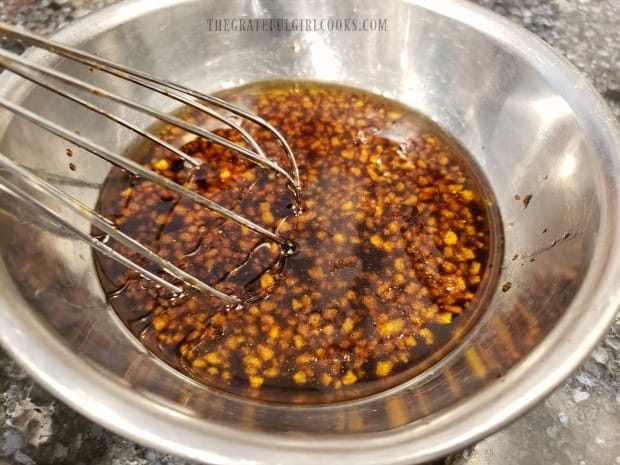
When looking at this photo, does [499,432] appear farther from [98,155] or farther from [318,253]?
[98,155]

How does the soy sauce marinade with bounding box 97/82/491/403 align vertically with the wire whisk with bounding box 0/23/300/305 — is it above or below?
below

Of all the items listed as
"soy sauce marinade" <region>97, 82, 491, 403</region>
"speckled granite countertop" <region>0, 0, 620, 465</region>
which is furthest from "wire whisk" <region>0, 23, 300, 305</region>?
"speckled granite countertop" <region>0, 0, 620, 465</region>

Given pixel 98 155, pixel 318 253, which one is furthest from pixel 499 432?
pixel 98 155

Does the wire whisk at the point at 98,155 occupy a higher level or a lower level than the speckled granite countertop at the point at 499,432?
higher

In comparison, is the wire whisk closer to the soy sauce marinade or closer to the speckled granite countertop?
the soy sauce marinade

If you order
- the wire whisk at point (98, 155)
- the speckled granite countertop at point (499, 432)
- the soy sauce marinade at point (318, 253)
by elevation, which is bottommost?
the speckled granite countertop at point (499, 432)

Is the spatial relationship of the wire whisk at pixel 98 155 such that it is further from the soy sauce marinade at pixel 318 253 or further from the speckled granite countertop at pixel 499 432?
the speckled granite countertop at pixel 499 432

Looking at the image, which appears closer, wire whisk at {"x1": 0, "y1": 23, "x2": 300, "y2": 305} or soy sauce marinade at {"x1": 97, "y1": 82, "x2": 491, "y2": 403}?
wire whisk at {"x1": 0, "y1": 23, "x2": 300, "y2": 305}

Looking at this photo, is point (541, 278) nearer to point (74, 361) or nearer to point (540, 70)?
point (540, 70)

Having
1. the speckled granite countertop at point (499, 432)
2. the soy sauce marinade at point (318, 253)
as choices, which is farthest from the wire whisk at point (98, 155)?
the speckled granite countertop at point (499, 432)
